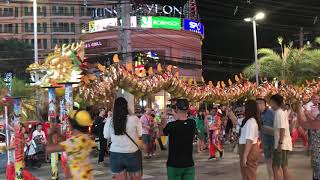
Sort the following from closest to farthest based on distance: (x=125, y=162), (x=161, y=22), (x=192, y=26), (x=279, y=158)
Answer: (x=125, y=162) < (x=279, y=158) < (x=161, y=22) < (x=192, y=26)

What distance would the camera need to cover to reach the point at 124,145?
23.8 feet

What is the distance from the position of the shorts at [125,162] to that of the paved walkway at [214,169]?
3.99m

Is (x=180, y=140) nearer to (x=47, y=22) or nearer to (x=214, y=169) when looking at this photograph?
(x=214, y=169)

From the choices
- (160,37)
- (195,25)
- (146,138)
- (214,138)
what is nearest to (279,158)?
(214,138)

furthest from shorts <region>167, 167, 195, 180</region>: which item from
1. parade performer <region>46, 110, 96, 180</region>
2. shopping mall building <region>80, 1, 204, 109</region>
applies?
shopping mall building <region>80, 1, 204, 109</region>

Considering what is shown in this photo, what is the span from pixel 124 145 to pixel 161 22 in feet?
128

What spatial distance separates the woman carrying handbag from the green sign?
124 feet

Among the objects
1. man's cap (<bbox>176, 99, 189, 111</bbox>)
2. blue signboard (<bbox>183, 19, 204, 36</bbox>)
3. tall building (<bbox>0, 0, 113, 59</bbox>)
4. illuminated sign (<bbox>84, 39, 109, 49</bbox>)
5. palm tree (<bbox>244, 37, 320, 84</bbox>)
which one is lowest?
man's cap (<bbox>176, 99, 189, 111</bbox>)

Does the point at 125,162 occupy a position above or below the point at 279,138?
below

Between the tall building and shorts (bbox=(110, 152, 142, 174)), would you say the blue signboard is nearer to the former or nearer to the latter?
the tall building

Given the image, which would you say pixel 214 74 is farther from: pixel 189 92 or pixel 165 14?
pixel 189 92

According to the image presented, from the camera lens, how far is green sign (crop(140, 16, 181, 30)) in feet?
148

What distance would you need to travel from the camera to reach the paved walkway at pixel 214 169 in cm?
1120

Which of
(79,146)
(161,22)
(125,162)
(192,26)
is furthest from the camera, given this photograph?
(192,26)
